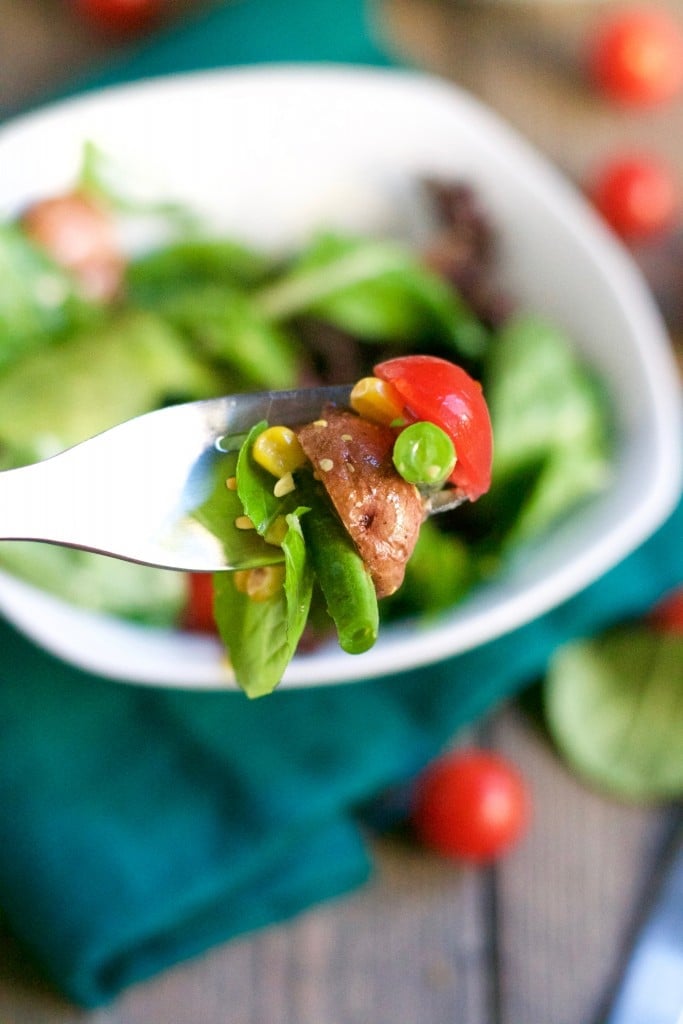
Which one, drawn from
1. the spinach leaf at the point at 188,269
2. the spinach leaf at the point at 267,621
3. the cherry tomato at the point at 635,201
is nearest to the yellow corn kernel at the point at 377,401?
the spinach leaf at the point at 267,621

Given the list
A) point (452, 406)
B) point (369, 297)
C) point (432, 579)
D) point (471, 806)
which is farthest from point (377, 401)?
point (369, 297)

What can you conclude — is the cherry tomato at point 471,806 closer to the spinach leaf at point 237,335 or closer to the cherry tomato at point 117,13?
the spinach leaf at point 237,335

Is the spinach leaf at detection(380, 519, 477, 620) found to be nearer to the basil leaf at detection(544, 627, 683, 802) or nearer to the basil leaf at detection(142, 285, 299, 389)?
the basil leaf at detection(544, 627, 683, 802)

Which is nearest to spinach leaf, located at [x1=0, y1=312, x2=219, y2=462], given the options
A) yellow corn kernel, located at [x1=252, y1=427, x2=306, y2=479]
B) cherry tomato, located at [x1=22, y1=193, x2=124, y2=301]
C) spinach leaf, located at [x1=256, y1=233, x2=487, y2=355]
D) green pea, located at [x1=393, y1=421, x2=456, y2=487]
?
cherry tomato, located at [x1=22, y1=193, x2=124, y2=301]

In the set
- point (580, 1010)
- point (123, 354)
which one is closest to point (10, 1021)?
point (580, 1010)

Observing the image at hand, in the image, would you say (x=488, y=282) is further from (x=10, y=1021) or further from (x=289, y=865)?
(x=10, y=1021)

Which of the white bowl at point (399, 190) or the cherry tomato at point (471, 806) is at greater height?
the white bowl at point (399, 190)

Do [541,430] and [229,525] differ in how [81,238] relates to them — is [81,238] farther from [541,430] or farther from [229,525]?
[229,525]
